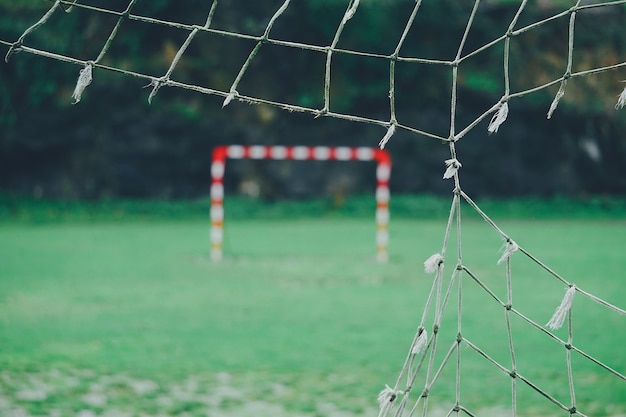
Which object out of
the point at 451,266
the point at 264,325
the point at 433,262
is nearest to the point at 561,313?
the point at 433,262

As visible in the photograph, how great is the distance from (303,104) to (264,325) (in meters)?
9.61

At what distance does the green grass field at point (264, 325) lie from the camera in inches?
160

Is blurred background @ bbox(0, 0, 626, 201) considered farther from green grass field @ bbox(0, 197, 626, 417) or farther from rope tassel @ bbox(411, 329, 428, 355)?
rope tassel @ bbox(411, 329, 428, 355)

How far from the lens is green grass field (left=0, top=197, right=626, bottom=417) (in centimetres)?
405

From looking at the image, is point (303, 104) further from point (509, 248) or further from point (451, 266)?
point (509, 248)

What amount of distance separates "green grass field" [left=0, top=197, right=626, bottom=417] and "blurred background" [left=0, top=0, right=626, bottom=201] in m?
4.02

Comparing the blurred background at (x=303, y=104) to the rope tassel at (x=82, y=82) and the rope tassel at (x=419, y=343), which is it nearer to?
the rope tassel at (x=82, y=82)

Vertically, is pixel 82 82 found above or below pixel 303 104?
below

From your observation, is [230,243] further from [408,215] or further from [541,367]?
[541,367]

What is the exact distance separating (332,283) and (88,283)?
1825 mm

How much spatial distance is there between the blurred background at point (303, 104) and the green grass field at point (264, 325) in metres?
4.02

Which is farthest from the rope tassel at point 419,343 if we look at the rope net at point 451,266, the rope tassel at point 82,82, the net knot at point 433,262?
the rope tassel at point 82,82

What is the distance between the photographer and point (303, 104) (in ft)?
49.6

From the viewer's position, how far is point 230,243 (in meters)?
10.5
